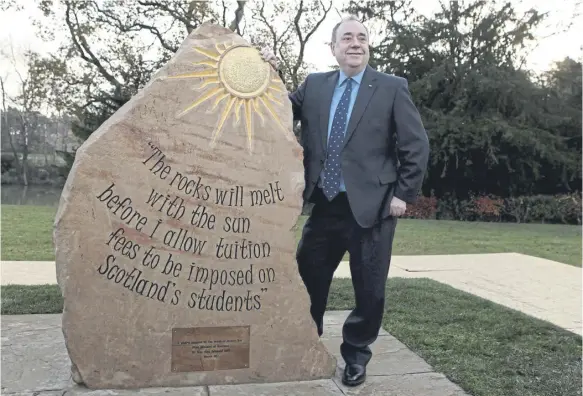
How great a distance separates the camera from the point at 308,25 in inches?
773

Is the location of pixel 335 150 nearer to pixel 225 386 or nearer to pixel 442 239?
pixel 225 386

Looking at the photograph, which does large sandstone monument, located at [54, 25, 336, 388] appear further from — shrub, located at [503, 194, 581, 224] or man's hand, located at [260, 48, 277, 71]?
shrub, located at [503, 194, 581, 224]

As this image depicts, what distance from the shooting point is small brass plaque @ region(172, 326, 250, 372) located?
307 cm

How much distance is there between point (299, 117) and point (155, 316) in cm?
147

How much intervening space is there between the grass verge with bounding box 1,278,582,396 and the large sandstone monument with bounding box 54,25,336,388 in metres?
0.96

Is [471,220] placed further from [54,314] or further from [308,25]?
[54,314]

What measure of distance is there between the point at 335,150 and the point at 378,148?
240 millimetres

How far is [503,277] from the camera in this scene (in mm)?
7047

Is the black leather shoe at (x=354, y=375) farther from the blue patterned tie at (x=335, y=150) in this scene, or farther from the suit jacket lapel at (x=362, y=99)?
the suit jacket lapel at (x=362, y=99)

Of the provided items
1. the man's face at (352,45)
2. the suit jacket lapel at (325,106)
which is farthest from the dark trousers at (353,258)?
the man's face at (352,45)

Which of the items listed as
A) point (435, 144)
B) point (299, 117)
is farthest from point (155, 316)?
point (435, 144)

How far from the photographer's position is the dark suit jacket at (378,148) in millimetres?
3078

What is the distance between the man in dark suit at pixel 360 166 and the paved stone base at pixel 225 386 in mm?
164

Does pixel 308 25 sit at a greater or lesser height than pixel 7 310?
greater
